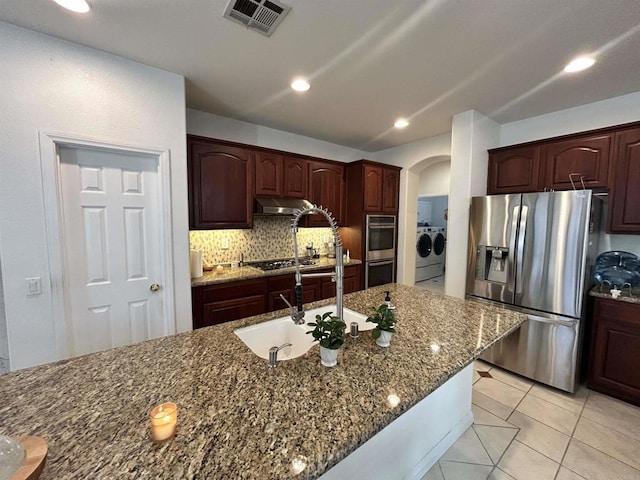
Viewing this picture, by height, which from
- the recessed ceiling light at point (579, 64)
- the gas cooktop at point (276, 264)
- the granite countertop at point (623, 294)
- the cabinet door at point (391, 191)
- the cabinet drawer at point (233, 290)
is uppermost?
the recessed ceiling light at point (579, 64)

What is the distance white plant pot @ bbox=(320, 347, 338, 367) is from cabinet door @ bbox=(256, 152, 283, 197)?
8.01 feet

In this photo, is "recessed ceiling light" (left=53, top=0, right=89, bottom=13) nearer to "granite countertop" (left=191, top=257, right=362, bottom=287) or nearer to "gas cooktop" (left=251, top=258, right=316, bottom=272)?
"granite countertop" (left=191, top=257, right=362, bottom=287)

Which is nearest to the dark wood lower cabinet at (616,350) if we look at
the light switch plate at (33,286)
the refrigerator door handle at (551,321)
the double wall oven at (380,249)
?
the refrigerator door handle at (551,321)

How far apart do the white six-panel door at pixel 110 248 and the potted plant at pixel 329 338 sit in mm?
1749

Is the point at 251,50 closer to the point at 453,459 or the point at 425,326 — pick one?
the point at 425,326

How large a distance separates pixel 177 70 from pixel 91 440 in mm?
2375

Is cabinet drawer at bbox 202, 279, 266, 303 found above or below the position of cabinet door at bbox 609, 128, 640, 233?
below

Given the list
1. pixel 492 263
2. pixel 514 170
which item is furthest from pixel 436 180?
pixel 492 263

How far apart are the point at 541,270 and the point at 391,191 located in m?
2.16

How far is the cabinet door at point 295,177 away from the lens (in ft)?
11.3

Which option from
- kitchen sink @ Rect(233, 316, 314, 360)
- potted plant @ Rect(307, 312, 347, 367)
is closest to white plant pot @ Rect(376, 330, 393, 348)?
potted plant @ Rect(307, 312, 347, 367)

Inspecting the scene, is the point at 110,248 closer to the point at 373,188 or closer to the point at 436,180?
the point at 373,188

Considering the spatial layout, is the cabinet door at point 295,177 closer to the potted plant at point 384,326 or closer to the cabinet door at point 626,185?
the potted plant at point 384,326

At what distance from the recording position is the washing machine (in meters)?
6.33
